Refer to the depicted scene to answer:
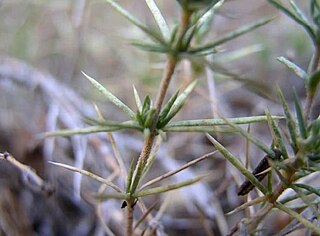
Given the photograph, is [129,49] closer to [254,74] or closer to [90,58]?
[90,58]

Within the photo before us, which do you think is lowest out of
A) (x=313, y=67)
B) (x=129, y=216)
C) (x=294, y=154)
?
(x=129, y=216)

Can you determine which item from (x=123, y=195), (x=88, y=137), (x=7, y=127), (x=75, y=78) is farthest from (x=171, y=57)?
(x=75, y=78)

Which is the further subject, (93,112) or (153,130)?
(93,112)

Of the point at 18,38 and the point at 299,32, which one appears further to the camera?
the point at 299,32

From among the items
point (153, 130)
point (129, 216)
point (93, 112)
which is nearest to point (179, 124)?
point (153, 130)

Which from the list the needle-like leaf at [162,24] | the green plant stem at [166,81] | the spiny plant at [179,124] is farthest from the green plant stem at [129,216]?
the needle-like leaf at [162,24]

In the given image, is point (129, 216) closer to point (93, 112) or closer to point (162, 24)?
point (162, 24)

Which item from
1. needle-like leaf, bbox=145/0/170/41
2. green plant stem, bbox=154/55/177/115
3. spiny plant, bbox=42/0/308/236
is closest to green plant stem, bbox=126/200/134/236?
spiny plant, bbox=42/0/308/236

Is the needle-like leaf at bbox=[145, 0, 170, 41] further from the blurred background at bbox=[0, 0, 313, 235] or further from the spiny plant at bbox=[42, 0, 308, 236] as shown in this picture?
the blurred background at bbox=[0, 0, 313, 235]
